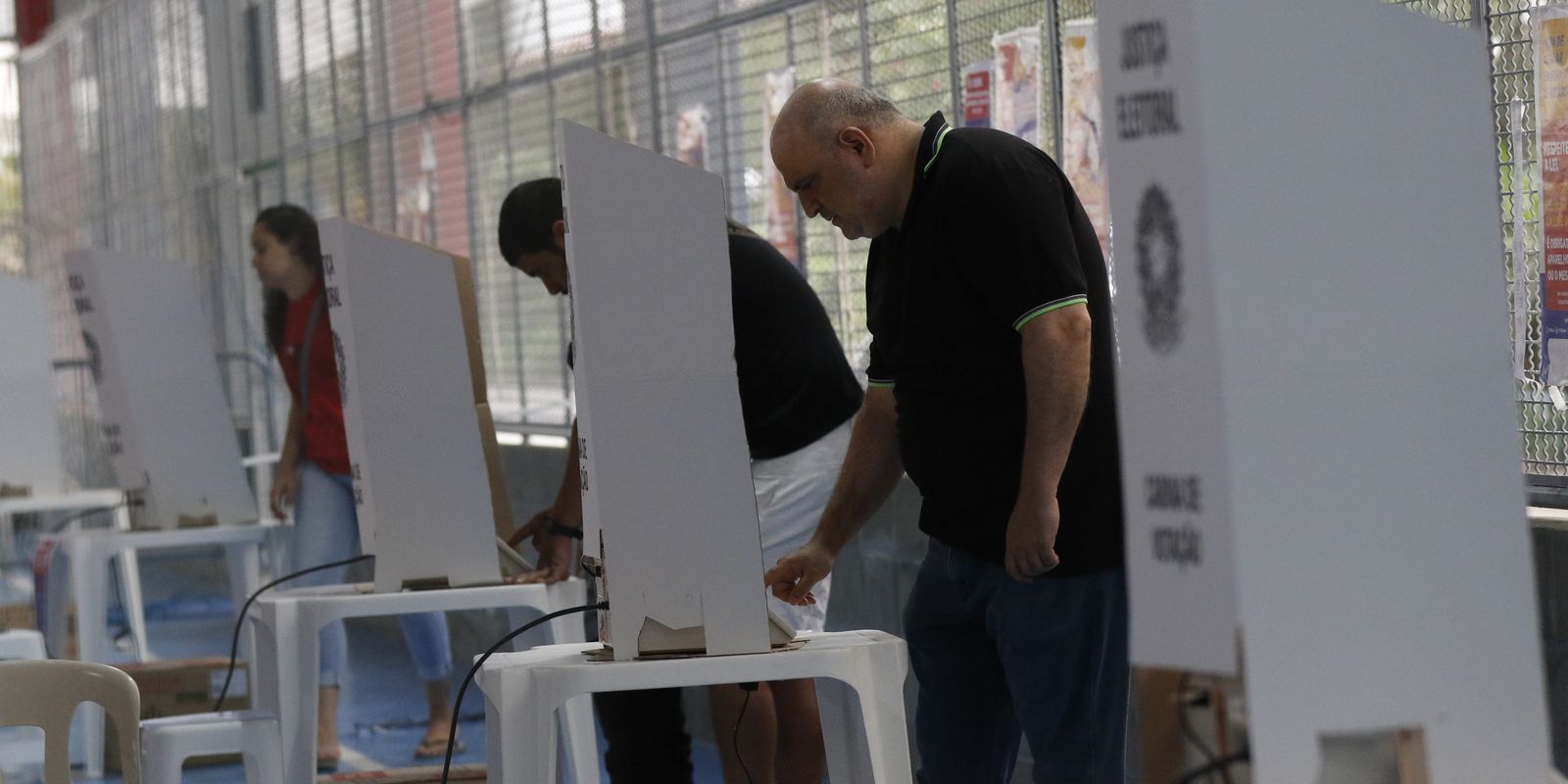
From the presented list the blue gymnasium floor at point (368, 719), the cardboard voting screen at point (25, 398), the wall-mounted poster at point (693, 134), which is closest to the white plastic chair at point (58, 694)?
the blue gymnasium floor at point (368, 719)

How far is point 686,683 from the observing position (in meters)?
2.22

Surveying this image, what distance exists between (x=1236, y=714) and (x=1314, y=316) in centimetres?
31

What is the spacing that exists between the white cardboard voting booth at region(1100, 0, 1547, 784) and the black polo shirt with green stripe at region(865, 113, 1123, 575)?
0.84 m

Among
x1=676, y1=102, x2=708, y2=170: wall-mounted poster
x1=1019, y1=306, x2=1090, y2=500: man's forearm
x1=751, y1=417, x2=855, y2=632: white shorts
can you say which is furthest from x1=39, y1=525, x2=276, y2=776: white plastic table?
x1=1019, y1=306, x2=1090, y2=500: man's forearm

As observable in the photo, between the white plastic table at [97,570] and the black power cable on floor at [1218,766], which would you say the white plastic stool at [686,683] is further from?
the white plastic table at [97,570]

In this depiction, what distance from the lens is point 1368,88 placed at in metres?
1.44

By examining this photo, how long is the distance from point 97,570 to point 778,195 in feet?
6.96

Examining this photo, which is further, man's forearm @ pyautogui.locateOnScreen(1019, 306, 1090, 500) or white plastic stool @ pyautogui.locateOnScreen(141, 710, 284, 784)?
white plastic stool @ pyautogui.locateOnScreen(141, 710, 284, 784)

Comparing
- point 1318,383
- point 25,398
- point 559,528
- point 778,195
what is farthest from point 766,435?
point 25,398

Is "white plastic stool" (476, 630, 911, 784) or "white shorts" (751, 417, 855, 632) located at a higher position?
"white shorts" (751, 417, 855, 632)

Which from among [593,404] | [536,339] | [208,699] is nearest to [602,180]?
[593,404]

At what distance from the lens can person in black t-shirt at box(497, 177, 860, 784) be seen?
3195 mm

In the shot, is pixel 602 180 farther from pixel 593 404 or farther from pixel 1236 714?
pixel 1236 714

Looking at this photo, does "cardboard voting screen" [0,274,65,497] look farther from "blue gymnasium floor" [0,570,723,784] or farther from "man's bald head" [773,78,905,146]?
"man's bald head" [773,78,905,146]
